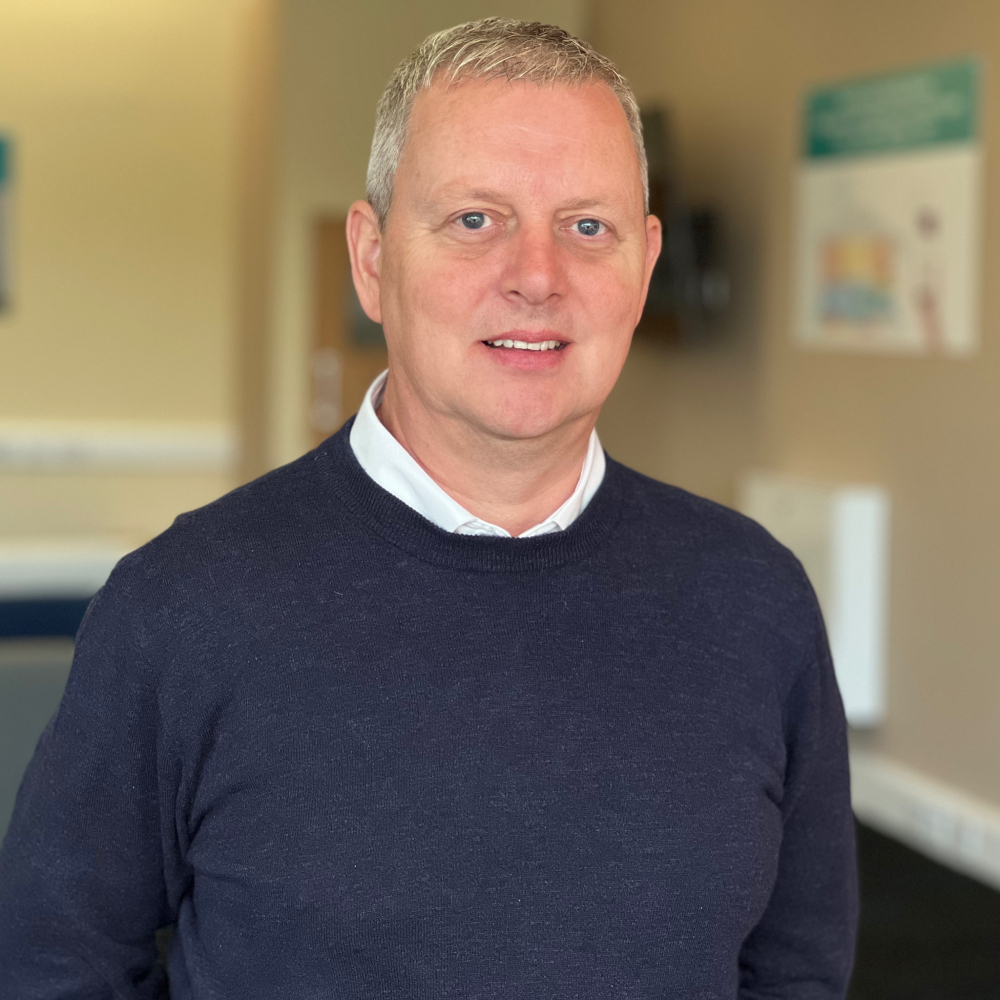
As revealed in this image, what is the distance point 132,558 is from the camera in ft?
3.71

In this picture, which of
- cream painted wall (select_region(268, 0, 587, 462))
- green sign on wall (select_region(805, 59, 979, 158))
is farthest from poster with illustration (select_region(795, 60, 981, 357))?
cream painted wall (select_region(268, 0, 587, 462))

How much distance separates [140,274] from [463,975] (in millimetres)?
5300

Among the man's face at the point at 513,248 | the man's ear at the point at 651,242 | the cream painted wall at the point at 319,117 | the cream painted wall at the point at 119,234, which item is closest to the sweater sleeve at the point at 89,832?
the man's face at the point at 513,248

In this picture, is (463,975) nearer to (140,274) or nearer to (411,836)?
(411,836)

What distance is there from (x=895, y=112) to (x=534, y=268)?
3100 millimetres

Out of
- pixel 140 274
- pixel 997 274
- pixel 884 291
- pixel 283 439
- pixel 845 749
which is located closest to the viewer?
pixel 845 749

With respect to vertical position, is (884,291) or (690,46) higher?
(690,46)

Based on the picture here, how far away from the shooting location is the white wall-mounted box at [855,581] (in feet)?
13.1

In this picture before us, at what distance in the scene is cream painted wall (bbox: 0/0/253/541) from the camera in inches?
226

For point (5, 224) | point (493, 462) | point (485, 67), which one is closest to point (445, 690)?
point (493, 462)

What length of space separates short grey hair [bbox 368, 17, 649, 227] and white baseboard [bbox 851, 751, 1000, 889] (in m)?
2.93

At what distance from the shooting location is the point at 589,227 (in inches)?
45.8

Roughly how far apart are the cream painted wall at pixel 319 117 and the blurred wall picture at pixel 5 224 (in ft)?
4.20

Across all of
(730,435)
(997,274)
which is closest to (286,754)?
(997,274)
